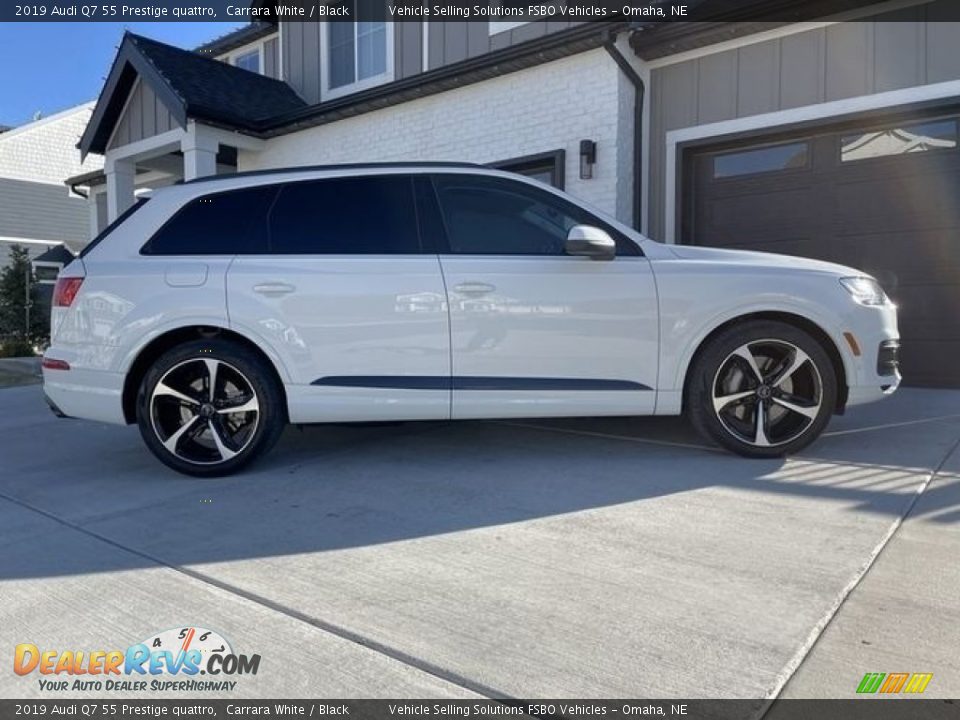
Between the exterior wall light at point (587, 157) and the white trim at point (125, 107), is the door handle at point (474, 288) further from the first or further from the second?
the white trim at point (125, 107)

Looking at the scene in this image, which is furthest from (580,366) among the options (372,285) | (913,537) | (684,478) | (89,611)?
(89,611)

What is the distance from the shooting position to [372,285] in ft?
14.0

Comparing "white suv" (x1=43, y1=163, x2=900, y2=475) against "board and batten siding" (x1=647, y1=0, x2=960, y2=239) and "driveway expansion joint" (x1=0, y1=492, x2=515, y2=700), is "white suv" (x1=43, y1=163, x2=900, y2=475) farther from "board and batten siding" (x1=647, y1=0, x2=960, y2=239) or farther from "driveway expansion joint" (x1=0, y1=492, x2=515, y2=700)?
"board and batten siding" (x1=647, y1=0, x2=960, y2=239)

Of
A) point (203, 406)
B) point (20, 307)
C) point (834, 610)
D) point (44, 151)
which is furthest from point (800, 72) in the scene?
point (44, 151)

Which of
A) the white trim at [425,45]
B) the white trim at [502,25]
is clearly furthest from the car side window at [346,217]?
the white trim at [425,45]

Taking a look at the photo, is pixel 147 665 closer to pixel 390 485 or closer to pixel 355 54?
pixel 390 485

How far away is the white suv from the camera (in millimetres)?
4262

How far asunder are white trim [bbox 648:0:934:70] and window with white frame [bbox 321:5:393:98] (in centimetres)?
514

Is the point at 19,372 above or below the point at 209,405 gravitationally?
below

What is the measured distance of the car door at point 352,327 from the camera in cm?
425

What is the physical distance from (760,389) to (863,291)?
0.88m

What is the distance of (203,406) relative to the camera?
4.30 meters

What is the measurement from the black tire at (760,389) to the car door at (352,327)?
156 cm

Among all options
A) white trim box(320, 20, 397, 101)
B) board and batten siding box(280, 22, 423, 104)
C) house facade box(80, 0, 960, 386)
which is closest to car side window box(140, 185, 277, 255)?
house facade box(80, 0, 960, 386)
